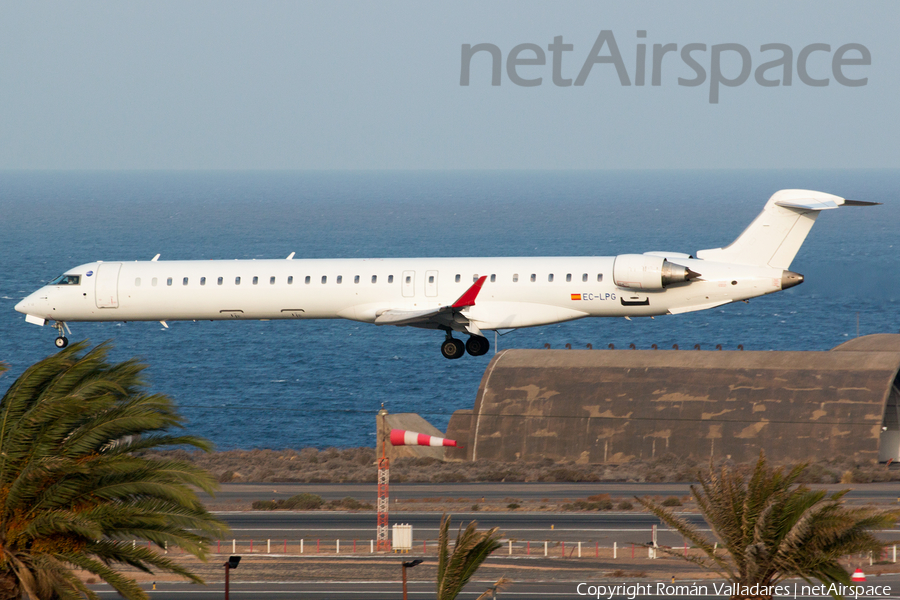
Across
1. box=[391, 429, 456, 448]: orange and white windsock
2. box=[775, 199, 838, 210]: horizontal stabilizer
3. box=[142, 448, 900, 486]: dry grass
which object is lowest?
box=[142, 448, 900, 486]: dry grass

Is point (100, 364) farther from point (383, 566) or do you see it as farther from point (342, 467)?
point (342, 467)

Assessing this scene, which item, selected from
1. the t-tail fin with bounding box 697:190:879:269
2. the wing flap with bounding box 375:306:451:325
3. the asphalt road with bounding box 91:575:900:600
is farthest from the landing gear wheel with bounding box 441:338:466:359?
the t-tail fin with bounding box 697:190:879:269

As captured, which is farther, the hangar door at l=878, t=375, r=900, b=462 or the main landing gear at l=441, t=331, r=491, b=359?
the hangar door at l=878, t=375, r=900, b=462

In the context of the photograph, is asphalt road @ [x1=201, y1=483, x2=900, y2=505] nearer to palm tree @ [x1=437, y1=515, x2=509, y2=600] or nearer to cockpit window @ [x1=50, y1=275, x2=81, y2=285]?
cockpit window @ [x1=50, y1=275, x2=81, y2=285]

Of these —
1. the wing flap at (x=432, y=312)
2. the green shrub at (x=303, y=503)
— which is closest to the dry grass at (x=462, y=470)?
the green shrub at (x=303, y=503)

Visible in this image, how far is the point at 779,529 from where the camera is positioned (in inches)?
1035

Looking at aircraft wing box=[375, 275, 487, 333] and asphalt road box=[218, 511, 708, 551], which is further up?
aircraft wing box=[375, 275, 487, 333]

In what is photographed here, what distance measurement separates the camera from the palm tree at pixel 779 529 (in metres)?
25.1

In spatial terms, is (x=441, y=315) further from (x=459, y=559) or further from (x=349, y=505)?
(x=459, y=559)

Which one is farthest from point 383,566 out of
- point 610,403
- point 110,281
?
point 610,403

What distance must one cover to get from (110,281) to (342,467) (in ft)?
85.0

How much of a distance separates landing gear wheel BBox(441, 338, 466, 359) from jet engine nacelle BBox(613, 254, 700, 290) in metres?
6.65

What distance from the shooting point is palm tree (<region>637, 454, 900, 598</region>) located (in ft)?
82.5

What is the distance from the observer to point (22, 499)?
24.8 metres
